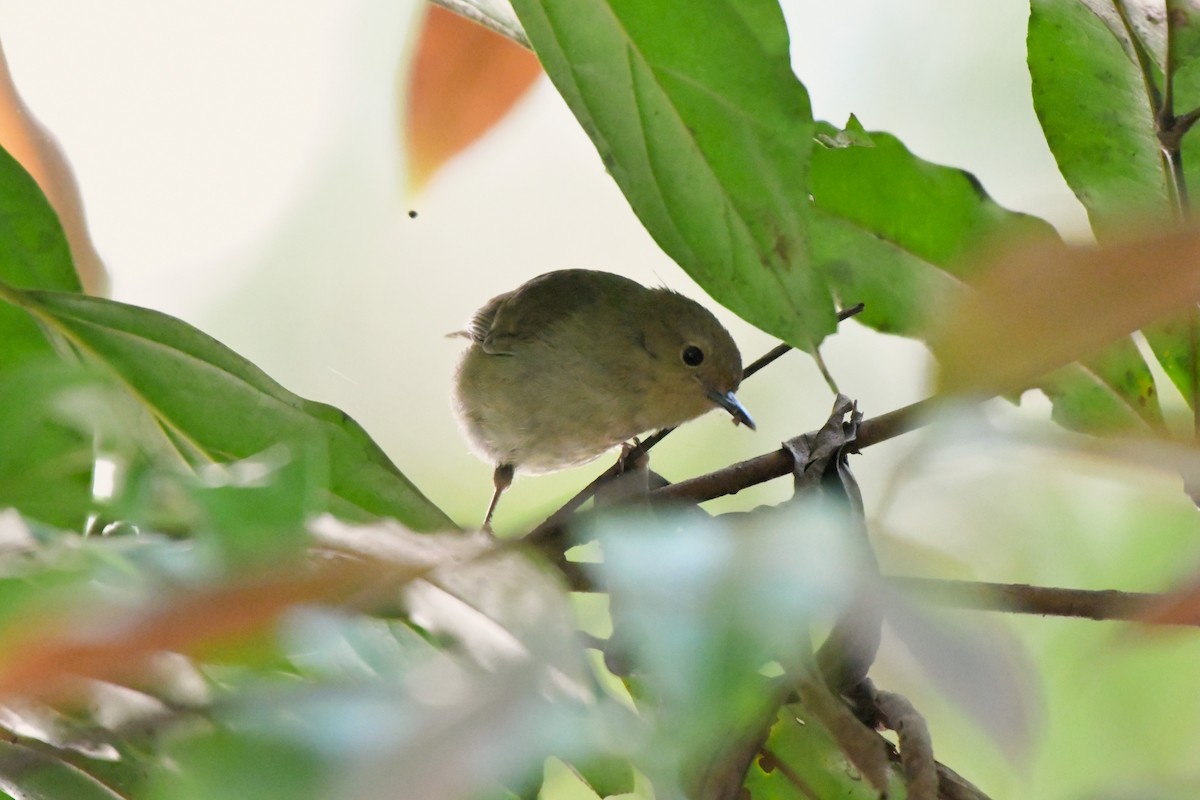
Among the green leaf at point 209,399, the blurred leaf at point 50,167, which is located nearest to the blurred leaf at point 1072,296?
the green leaf at point 209,399

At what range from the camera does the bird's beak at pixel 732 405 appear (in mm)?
2120

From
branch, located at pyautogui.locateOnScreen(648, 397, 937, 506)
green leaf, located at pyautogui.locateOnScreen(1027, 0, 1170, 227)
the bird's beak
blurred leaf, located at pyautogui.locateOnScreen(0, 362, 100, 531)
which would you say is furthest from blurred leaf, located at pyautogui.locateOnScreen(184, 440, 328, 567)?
the bird's beak

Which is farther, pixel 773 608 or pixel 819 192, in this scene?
pixel 819 192

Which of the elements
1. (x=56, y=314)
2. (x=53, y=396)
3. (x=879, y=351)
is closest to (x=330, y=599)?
(x=53, y=396)

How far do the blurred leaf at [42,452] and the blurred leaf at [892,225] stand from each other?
0.58 m

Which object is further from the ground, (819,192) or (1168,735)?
(819,192)

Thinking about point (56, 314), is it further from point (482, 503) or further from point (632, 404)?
point (482, 503)

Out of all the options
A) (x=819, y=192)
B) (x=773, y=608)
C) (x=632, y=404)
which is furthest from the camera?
(x=632, y=404)

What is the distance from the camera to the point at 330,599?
34cm

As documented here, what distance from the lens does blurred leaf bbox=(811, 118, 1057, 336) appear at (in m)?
0.97

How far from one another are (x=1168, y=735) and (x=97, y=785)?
0.76 m

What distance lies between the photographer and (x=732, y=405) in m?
2.14

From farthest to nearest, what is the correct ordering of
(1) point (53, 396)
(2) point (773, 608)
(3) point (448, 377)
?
(3) point (448, 377), (1) point (53, 396), (2) point (773, 608)

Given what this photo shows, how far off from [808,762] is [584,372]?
5.00 feet
